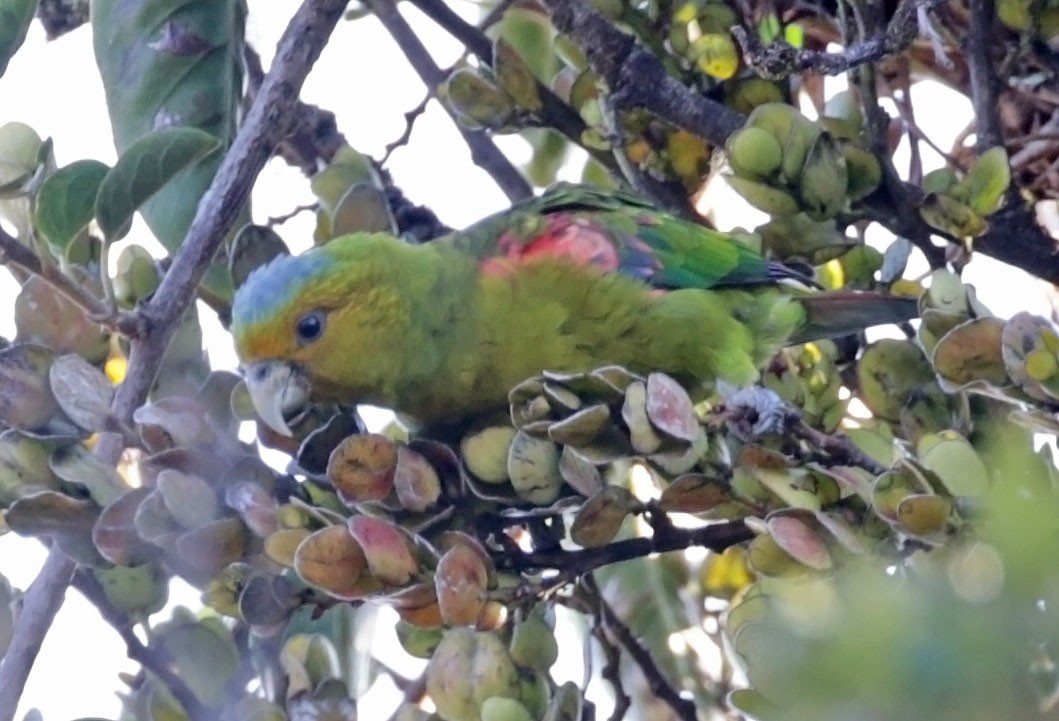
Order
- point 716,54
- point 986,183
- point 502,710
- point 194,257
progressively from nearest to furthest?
point 502,710 < point 194,257 < point 986,183 < point 716,54

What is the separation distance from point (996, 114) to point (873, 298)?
0.71 feet

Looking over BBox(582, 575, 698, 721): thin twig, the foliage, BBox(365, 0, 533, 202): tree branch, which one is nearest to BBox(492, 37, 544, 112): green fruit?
the foliage

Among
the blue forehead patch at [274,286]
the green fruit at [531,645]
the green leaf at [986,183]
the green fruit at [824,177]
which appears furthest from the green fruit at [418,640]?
the green leaf at [986,183]

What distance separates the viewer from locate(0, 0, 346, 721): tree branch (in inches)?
32.8

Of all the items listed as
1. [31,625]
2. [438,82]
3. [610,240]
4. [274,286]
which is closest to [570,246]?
[610,240]

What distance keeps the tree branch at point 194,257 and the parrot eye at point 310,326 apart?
40cm

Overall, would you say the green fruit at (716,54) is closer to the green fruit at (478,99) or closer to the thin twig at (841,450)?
the green fruit at (478,99)

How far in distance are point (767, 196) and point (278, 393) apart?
0.52m

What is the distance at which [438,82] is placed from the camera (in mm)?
1375

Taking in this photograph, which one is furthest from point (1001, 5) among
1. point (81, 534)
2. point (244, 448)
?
point (81, 534)

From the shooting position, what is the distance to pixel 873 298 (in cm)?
122

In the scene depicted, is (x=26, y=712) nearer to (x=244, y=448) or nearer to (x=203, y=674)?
(x=203, y=674)

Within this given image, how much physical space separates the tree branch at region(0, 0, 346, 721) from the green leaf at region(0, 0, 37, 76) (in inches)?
6.9

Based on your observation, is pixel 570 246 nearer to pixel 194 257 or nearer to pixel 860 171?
pixel 860 171
